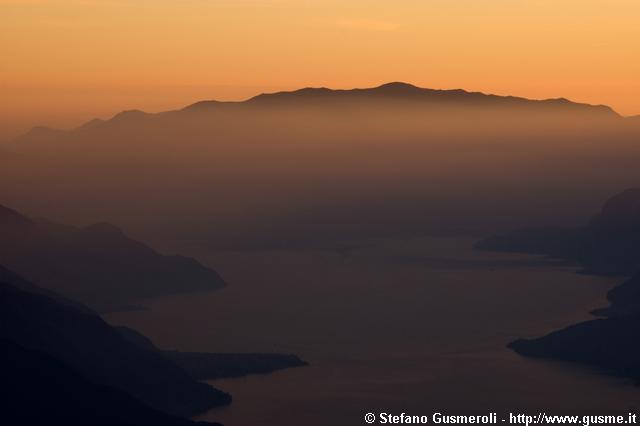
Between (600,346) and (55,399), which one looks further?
(600,346)

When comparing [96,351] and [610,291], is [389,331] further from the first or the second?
[96,351]

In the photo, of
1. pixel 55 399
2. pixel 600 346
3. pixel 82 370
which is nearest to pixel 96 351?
pixel 82 370

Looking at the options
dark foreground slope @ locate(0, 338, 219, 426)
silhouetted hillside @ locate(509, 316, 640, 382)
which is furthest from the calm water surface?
dark foreground slope @ locate(0, 338, 219, 426)

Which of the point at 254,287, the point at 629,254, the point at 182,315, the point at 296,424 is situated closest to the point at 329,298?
the point at 254,287

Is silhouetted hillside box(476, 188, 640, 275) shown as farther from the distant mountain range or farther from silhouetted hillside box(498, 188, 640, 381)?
the distant mountain range

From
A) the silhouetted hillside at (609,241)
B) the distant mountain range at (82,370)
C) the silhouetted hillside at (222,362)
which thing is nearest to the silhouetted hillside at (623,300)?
the silhouetted hillside at (609,241)
